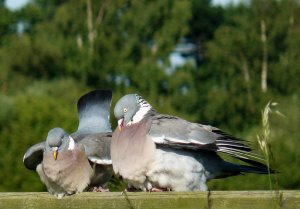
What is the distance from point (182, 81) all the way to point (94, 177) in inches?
1778

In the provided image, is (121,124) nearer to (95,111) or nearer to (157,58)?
(95,111)

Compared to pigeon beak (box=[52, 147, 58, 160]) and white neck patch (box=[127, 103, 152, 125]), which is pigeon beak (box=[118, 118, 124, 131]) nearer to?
white neck patch (box=[127, 103, 152, 125])

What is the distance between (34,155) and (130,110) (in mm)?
898

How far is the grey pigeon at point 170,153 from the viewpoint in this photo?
22.7 ft

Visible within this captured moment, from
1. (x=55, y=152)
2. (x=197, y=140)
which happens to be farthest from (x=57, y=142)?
(x=197, y=140)

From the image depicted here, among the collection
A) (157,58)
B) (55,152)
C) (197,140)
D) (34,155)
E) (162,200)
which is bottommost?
(157,58)

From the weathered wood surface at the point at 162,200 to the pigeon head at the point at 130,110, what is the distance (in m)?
1.84

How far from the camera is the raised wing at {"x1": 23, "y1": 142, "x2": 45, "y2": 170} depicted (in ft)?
25.7

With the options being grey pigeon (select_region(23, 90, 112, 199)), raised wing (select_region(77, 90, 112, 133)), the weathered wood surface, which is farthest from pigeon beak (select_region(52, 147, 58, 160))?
the weathered wood surface

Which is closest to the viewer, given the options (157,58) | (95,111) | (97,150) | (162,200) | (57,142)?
(162,200)

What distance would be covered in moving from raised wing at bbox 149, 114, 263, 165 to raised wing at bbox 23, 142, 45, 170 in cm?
108

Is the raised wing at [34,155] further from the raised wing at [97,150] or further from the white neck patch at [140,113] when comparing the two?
the white neck patch at [140,113]

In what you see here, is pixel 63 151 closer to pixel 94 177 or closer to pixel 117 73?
pixel 94 177

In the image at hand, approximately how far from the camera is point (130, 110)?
7441 mm
